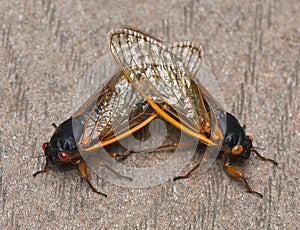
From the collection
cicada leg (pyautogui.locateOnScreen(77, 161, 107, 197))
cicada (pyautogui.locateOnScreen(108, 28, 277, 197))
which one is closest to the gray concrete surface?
cicada leg (pyautogui.locateOnScreen(77, 161, 107, 197))

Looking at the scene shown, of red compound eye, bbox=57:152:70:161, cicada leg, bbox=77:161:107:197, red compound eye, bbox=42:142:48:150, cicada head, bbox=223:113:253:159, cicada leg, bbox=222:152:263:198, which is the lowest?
cicada leg, bbox=222:152:263:198

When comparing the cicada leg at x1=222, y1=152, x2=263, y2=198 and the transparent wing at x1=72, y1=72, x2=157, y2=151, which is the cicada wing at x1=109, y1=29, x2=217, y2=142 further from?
the cicada leg at x1=222, y1=152, x2=263, y2=198

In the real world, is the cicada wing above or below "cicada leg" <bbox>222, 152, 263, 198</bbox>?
above

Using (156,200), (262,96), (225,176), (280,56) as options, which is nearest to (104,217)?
(156,200)

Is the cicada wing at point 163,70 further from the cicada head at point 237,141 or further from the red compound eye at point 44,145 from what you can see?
the red compound eye at point 44,145

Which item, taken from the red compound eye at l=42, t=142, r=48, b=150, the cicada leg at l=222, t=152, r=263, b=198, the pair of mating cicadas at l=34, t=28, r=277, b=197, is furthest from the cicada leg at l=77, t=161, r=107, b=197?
the cicada leg at l=222, t=152, r=263, b=198

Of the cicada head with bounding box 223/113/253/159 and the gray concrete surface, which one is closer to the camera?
the gray concrete surface

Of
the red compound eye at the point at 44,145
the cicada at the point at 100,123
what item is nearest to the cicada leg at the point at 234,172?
→ the cicada at the point at 100,123

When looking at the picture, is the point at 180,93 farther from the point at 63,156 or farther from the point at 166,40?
the point at 63,156
